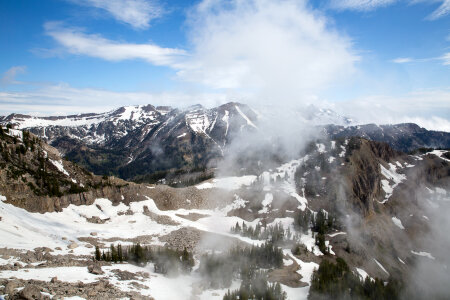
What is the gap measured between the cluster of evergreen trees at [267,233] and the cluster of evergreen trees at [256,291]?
108 ft

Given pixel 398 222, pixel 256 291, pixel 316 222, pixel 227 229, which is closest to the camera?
pixel 256 291

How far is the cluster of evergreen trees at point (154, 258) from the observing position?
5831 cm

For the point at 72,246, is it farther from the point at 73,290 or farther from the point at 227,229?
the point at 227,229

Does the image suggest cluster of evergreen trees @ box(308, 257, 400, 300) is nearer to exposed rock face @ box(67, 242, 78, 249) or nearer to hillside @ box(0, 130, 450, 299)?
hillside @ box(0, 130, 450, 299)

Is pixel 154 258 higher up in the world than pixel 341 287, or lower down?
higher up

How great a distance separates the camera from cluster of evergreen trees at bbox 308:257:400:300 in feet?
210

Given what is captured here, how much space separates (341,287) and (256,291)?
24.2m

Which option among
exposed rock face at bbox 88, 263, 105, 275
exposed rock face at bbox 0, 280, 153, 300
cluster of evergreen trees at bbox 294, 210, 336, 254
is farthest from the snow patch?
exposed rock face at bbox 88, 263, 105, 275

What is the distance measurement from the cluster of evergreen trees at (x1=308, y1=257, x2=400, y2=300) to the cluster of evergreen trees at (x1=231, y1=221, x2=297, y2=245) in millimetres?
19211

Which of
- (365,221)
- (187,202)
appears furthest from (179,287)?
(365,221)

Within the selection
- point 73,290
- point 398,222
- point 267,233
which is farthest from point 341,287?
point 398,222

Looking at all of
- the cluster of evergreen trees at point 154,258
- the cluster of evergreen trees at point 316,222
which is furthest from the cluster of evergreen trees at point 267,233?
the cluster of evergreen trees at point 154,258

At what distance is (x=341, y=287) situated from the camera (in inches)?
2650

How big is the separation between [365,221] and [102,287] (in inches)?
4645
